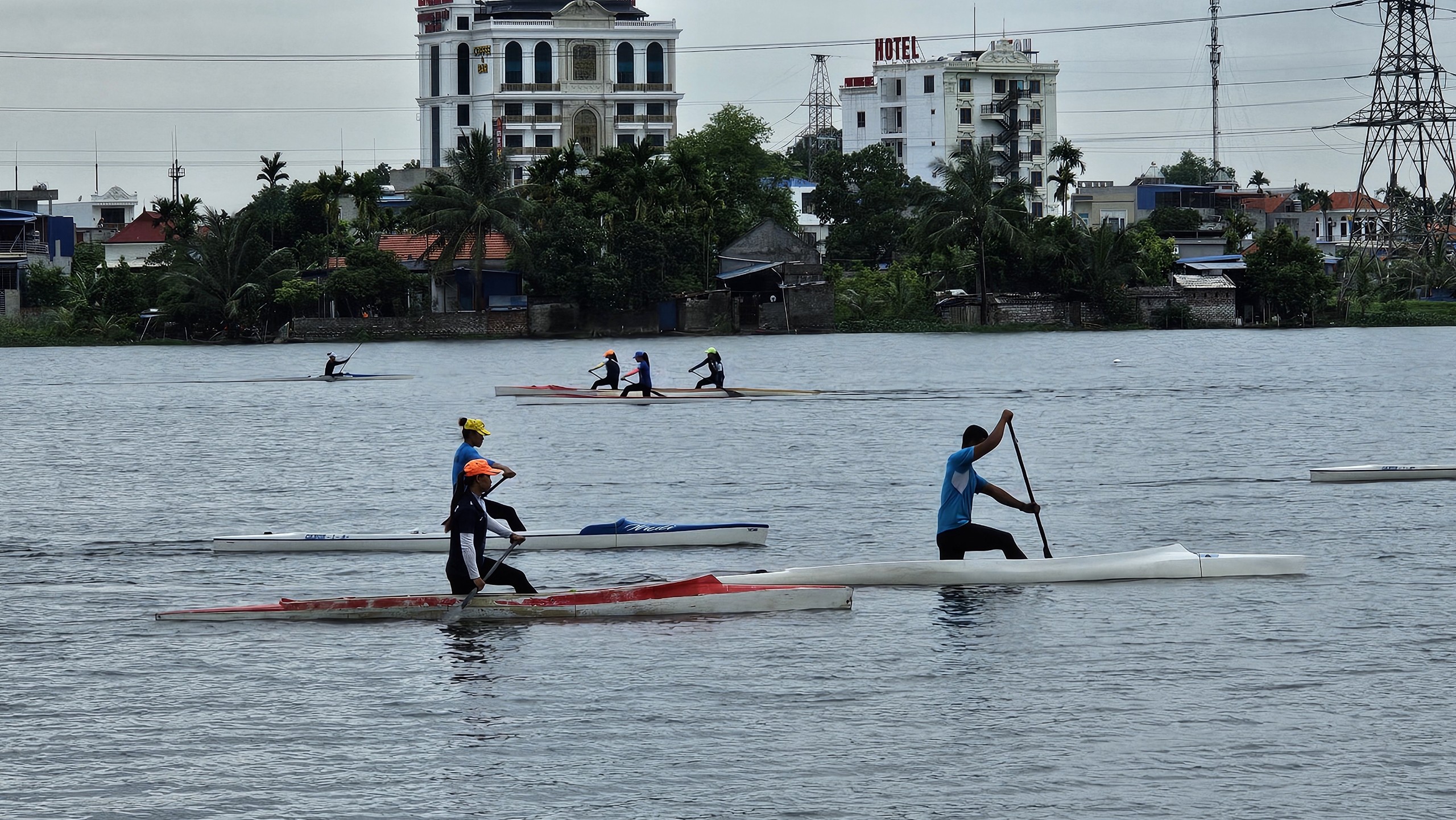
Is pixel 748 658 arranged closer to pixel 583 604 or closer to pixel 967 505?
pixel 583 604

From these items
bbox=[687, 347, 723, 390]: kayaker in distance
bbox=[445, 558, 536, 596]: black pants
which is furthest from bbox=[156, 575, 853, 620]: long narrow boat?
bbox=[687, 347, 723, 390]: kayaker in distance

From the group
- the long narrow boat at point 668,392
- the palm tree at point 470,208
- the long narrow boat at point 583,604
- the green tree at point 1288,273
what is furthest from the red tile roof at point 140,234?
the long narrow boat at point 583,604

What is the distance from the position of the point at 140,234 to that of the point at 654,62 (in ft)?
141

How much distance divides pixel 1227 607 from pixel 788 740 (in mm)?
6761

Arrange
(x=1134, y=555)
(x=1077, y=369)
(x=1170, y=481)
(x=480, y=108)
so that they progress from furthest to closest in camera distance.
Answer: (x=480, y=108) < (x=1077, y=369) < (x=1170, y=481) < (x=1134, y=555)

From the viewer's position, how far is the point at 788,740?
13578 millimetres

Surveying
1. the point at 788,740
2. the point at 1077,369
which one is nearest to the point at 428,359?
the point at 1077,369

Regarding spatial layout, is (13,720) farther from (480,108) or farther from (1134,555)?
(480,108)

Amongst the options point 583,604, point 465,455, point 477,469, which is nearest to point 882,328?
point 583,604

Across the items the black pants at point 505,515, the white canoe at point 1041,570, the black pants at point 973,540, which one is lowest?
the white canoe at point 1041,570

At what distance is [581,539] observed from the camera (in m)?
21.8

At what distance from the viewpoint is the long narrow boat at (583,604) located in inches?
686

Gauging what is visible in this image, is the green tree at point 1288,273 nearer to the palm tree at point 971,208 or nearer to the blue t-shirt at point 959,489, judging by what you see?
the palm tree at point 971,208

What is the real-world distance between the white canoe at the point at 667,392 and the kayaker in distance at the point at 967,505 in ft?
94.2
